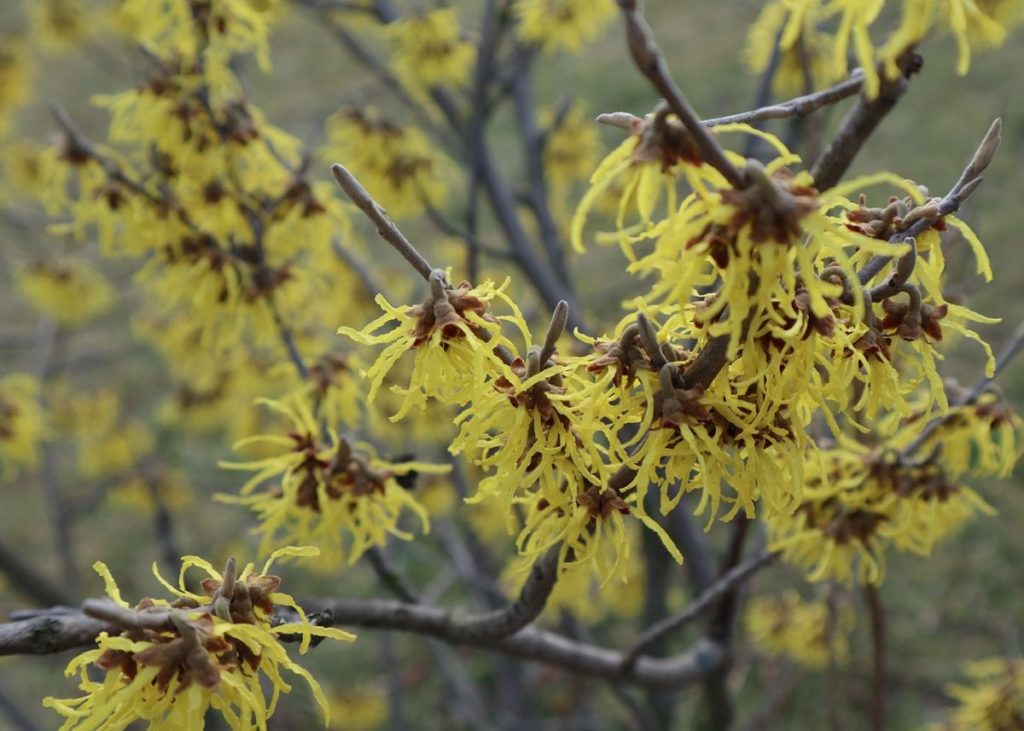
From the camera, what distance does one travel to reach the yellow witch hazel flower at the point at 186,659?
2.66 feet

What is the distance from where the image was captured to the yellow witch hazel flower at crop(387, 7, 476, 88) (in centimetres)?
273

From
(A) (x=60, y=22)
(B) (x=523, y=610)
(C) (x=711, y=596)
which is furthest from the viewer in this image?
(A) (x=60, y=22)

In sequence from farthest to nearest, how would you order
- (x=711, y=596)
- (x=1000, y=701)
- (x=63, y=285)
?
1. (x=63, y=285)
2. (x=1000, y=701)
3. (x=711, y=596)

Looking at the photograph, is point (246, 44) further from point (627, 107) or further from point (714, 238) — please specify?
point (627, 107)

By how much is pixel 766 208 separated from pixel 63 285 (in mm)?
3279

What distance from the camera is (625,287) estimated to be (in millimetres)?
4098

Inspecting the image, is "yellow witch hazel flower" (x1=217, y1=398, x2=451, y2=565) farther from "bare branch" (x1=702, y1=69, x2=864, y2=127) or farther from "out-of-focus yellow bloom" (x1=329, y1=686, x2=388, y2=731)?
"out-of-focus yellow bloom" (x1=329, y1=686, x2=388, y2=731)

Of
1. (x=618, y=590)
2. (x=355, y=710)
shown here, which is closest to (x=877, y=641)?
(x=618, y=590)

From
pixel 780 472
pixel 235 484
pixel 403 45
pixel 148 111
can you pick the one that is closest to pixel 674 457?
pixel 780 472

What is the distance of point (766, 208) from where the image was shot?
28.4 inches

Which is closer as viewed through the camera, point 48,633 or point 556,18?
point 48,633

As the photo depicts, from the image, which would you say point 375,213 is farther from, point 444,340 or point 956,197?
point 956,197

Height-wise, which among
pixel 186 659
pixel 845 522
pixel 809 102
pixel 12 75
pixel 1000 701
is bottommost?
pixel 1000 701

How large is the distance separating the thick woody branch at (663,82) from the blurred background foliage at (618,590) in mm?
1284
